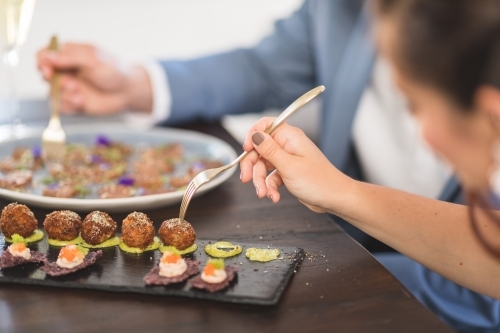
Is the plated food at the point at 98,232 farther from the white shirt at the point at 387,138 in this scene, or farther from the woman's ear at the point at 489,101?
the white shirt at the point at 387,138

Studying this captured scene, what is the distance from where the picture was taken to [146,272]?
2.86 ft

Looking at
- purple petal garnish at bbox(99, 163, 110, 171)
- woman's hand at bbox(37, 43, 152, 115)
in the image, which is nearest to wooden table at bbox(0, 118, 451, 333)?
purple petal garnish at bbox(99, 163, 110, 171)

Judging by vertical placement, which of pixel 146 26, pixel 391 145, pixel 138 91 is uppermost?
pixel 146 26

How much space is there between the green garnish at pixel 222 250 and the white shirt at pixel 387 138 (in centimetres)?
78

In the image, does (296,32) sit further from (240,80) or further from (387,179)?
(387,179)

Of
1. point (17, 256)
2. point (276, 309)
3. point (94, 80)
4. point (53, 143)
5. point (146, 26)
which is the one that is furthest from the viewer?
point (146, 26)

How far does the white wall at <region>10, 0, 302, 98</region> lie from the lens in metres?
2.65

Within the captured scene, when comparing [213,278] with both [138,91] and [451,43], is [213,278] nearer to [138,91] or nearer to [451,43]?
[451,43]

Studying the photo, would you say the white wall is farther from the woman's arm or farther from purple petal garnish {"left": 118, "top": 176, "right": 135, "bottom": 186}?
the woman's arm

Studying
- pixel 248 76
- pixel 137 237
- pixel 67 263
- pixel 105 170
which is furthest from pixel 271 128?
pixel 248 76

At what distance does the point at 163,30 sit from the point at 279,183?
1881mm

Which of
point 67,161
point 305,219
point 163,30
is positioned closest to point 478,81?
point 305,219

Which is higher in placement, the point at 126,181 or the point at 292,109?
the point at 292,109

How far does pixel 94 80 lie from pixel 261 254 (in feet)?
3.12
